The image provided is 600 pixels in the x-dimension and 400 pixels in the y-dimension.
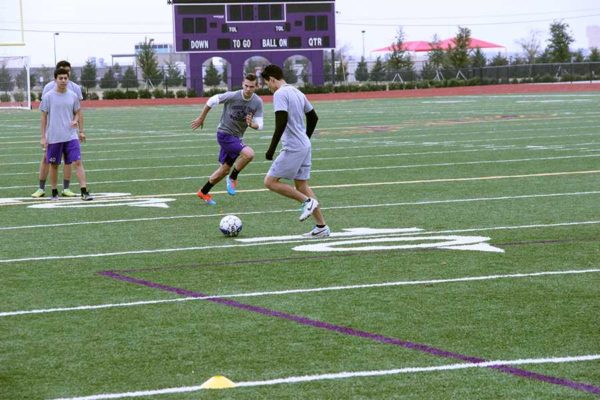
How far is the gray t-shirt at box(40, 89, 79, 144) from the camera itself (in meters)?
16.3

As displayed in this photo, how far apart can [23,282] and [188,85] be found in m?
62.9

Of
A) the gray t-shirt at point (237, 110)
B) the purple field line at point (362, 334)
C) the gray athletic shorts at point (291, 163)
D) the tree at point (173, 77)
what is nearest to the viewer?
the purple field line at point (362, 334)

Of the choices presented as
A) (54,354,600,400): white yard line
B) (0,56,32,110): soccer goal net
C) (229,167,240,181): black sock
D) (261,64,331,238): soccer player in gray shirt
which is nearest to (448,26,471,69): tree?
(0,56,32,110): soccer goal net

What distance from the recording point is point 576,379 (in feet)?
20.7

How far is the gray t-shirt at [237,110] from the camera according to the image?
52.7ft

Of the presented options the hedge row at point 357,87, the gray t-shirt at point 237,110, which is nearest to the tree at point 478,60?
the hedge row at point 357,87

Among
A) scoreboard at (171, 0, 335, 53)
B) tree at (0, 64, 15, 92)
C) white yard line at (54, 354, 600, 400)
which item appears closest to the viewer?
white yard line at (54, 354, 600, 400)

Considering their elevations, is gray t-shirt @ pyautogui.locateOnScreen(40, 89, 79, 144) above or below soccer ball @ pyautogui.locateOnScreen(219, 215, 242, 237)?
above

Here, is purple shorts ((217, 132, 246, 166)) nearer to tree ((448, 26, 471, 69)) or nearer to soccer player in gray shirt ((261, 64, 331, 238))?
soccer player in gray shirt ((261, 64, 331, 238))

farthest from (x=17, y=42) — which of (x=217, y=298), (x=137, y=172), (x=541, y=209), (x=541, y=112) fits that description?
(x=217, y=298)

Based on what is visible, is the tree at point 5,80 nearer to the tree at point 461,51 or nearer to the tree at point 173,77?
the tree at point 173,77

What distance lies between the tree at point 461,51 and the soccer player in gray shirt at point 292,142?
72.9 metres

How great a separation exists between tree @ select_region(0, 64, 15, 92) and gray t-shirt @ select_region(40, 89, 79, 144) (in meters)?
39.2

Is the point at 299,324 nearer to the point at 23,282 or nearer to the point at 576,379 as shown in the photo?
the point at 576,379
